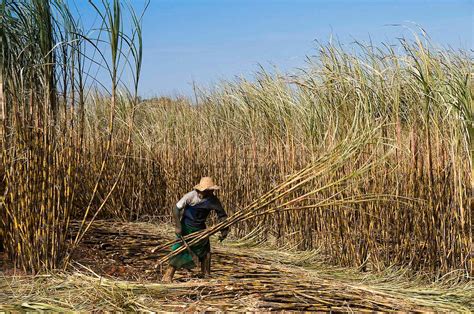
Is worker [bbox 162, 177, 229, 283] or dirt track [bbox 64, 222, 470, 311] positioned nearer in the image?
dirt track [bbox 64, 222, 470, 311]

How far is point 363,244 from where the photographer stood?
464cm

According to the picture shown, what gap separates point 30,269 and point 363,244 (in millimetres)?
2200

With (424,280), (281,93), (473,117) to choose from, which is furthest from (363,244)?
(281,93)

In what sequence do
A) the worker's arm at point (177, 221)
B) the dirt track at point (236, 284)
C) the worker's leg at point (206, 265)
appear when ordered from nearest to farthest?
1. the dirt track at point (236, 284)
2. the worker's arm at point (177, 221)
3. the worker's leg at point (206, 265)

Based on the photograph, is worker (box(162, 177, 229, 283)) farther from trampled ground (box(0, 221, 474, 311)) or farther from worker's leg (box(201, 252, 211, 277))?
trampled ground (box(0, 221, 474, 311))

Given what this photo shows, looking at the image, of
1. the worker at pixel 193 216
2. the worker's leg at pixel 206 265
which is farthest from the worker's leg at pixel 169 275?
the worker's leg at pixel 206 265

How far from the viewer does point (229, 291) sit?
360 centimetres

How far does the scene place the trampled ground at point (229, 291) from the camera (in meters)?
3.43

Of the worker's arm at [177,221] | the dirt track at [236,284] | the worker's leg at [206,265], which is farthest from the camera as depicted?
the worker's leg at [206,265]

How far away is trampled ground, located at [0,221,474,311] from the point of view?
3432 millimetres

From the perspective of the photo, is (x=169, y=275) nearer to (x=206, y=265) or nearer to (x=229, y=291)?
(x=206, y=265)

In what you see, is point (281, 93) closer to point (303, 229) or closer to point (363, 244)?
point (303, 229)

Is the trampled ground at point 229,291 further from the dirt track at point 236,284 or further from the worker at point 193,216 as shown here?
the worker at point 193,216

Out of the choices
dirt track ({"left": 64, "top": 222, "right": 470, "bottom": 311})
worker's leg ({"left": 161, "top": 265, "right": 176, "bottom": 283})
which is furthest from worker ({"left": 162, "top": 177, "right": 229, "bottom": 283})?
dirt track ({"left": 64, "top": 222, "right": 470, "bottom": 311})
